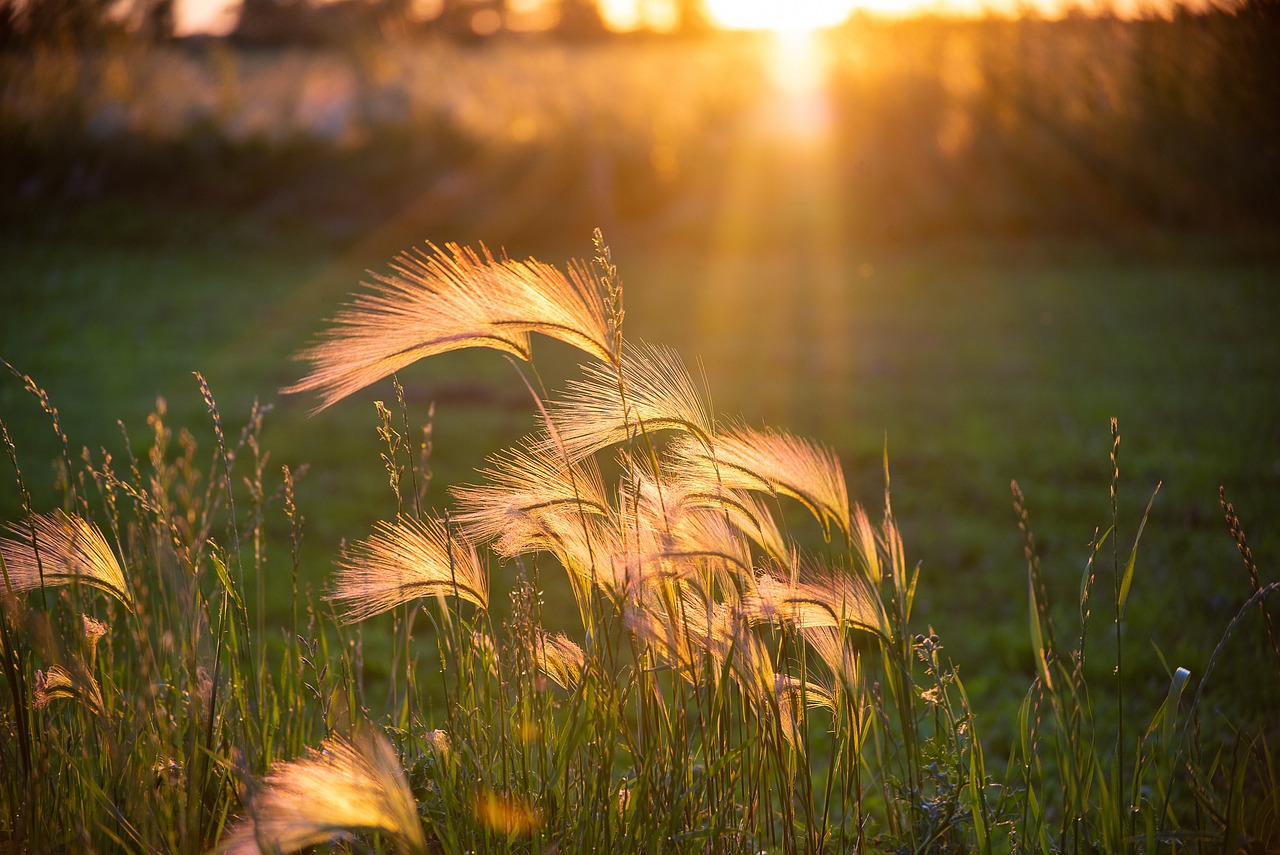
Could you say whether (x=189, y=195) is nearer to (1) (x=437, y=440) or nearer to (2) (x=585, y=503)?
(1) (x=437, y=440)

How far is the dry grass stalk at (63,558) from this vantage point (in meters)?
1.66

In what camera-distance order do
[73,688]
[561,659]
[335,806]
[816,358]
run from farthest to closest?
1. [816,358]
2. [561,659]
3. [73,688]
4. [335,806]

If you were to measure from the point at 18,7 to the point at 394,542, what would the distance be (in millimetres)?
9215

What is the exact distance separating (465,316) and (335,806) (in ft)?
2.42

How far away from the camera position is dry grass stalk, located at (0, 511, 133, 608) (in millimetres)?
1662

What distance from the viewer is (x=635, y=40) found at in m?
24.2

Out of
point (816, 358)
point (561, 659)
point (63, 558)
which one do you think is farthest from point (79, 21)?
point (561, 659)

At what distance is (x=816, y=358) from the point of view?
7.27 meters

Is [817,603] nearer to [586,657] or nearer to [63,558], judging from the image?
[586,657]

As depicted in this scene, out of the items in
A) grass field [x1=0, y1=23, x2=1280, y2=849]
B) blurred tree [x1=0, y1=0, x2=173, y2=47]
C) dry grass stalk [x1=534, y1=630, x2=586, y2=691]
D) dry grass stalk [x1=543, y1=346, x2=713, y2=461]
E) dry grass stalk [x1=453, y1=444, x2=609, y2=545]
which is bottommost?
grass field [x1=0, y1=23, x2=1280, y2=849]

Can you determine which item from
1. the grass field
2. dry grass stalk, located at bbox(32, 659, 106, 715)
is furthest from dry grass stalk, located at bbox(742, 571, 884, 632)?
dry grass stalk, located at bbox(32, 659, 106, 715)

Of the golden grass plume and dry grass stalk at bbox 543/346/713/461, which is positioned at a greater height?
Result: dry grass stalk at bbox 543/346/713/461

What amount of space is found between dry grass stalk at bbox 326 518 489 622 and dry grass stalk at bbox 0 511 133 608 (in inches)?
15.7

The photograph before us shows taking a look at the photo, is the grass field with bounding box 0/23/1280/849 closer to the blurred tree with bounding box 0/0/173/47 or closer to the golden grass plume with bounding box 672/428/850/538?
the golden grass plume with bounding box 672/428/850/538
